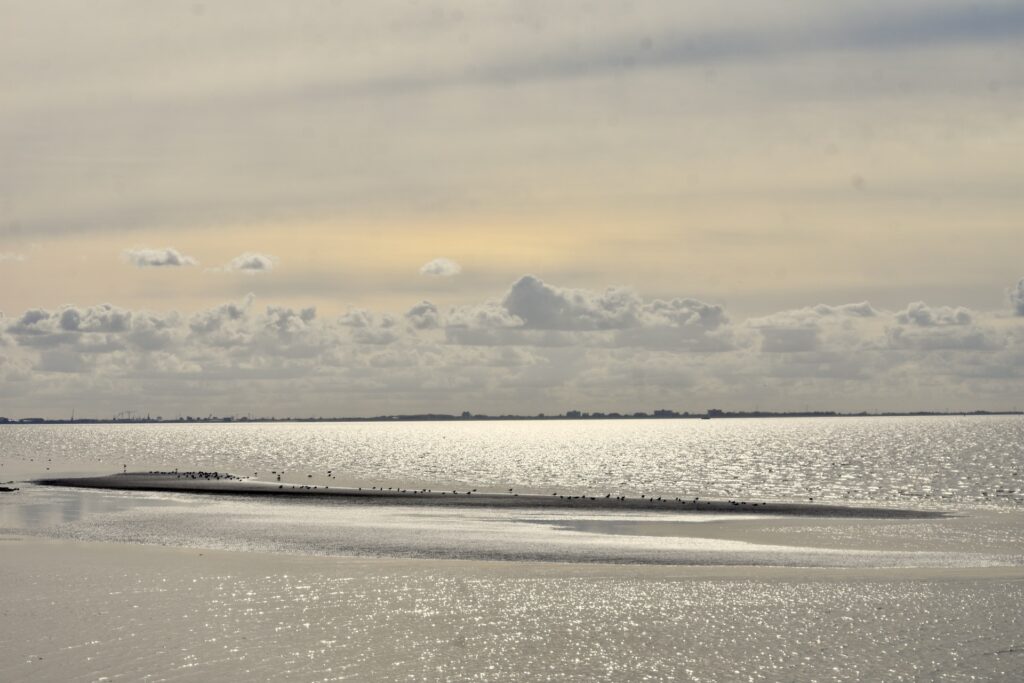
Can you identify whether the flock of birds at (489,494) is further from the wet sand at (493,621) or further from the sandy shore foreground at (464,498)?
the wet sand at (493,621)

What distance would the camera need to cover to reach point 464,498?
10956 cm

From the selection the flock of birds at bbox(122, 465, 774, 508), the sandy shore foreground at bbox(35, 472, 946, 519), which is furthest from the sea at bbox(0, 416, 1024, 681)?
the flock of birds at bbox(122, 465, 774, 508)

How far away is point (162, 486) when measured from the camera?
12712 centimetres

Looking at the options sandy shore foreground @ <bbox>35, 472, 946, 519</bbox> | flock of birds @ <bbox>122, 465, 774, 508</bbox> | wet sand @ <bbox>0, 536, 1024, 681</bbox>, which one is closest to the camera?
wet sand @ <bbox>0, 536, 1024, 681</bbox>

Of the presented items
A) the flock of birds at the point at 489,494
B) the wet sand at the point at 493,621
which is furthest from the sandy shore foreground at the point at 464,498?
the wet sand at the point at 493,621

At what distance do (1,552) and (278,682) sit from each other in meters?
35.9

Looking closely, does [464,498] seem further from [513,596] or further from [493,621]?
[493,621]

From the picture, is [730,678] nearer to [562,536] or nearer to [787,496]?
[562,536]

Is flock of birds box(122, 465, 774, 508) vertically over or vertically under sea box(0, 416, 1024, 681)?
over

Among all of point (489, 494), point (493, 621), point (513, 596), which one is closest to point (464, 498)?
point (489, 494)

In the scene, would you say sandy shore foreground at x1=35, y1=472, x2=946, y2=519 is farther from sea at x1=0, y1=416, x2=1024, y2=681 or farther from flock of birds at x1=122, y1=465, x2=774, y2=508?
sea at x1=0, y1=416, x2=1024, y2=681

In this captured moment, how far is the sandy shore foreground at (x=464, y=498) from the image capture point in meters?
96.3

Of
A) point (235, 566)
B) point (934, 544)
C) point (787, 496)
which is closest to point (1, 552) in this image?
point (235, 566)

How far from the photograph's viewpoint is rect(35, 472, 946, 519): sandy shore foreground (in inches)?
3792
